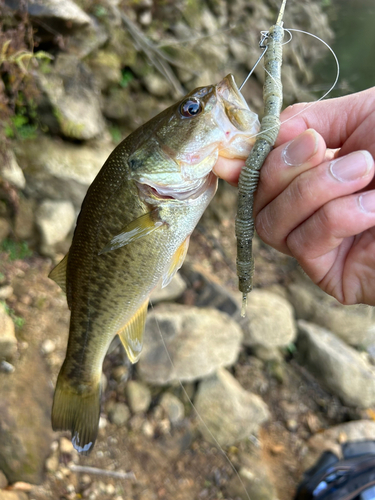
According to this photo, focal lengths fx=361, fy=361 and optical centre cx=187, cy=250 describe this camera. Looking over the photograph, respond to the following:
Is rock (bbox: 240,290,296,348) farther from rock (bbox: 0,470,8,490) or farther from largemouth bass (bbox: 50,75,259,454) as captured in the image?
largemouth bass (bbox: 50,75,259,454)

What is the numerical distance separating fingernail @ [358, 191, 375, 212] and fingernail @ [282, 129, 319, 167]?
239mm

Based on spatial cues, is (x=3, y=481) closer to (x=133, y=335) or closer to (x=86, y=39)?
(x=133, y=335)

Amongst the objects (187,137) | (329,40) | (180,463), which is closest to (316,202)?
(187,137)

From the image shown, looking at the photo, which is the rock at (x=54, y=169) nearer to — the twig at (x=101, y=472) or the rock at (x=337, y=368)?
the twig at (x=101, y=472)

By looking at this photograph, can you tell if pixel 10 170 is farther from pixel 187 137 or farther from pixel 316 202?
pixel 316 202

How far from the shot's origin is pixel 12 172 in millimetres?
3404

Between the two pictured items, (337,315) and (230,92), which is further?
(337,315)

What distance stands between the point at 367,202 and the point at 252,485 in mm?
3189

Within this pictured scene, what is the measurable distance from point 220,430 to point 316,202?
3.01m

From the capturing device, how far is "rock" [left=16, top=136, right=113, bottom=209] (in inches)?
147

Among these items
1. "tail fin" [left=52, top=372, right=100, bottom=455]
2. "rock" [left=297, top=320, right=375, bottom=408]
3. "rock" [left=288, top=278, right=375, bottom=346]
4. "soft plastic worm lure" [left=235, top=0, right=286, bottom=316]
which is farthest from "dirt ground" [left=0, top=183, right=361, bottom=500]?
"soft plastic worm lure" [left=235, top=0, right=286, bottom=316]

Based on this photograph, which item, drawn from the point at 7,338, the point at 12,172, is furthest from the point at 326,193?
the point at 12,172

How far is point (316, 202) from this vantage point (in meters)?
1.36

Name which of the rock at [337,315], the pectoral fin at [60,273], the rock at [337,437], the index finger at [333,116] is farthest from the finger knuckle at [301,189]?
the rock at [337,315]
